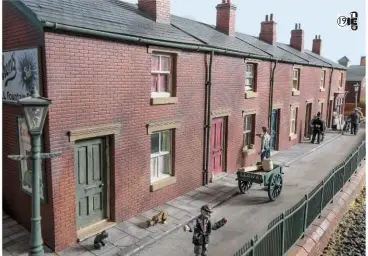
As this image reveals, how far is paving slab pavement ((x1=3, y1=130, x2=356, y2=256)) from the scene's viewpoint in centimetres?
759

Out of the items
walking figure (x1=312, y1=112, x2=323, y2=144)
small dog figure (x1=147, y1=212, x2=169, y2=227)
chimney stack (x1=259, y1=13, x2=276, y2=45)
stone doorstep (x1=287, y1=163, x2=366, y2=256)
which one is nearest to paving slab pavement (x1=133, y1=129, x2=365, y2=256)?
small dog figure (x1=147, y1=212, x2=169, y2=227)

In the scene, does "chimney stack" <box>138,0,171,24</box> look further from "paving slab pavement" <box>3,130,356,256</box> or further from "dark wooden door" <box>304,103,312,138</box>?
"dark wooden door" <box>304,103,312,138</box>

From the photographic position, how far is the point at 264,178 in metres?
10.2

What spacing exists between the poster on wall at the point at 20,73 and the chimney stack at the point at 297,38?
73.3 feet

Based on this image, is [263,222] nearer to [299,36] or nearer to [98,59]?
[98,59]

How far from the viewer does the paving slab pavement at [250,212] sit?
7883mm

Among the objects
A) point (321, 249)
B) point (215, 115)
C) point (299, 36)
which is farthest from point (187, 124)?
point (299, 36)

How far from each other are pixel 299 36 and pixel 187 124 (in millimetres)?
18187

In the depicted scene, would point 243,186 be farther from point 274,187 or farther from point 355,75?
point 355,75

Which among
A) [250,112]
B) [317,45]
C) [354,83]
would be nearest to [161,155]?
[250,112]

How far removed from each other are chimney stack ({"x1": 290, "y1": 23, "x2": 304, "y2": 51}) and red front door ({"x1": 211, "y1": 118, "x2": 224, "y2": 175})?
15551 mm

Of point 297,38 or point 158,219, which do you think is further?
point 297,38

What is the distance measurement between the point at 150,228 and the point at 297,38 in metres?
21.8

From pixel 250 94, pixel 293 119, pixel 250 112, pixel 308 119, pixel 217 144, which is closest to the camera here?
pixel 217 144
